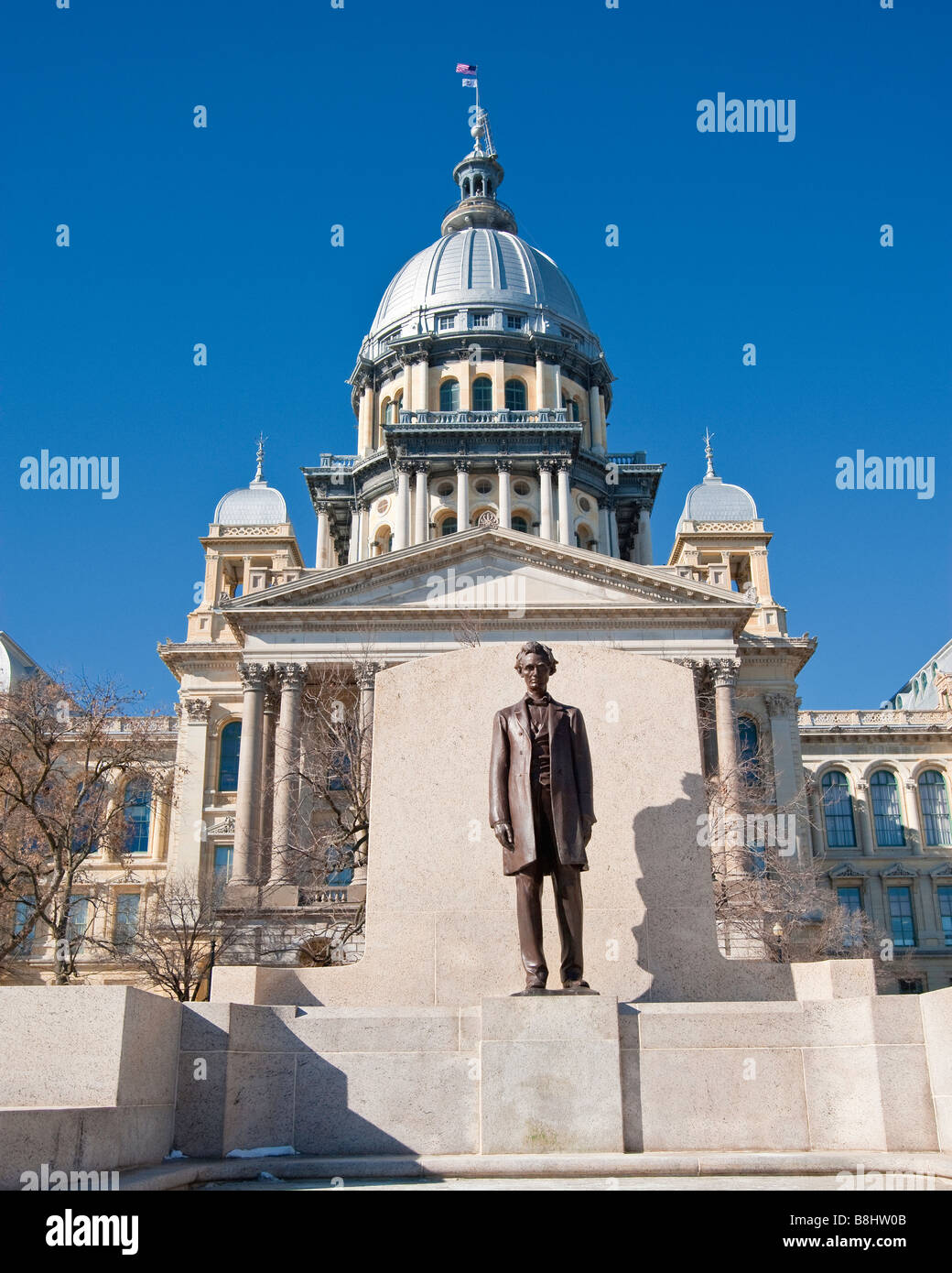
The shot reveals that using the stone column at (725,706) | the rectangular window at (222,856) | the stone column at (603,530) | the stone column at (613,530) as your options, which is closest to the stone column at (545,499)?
the stone column at (603,530)

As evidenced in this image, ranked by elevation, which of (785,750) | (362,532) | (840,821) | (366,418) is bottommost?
(840,821)

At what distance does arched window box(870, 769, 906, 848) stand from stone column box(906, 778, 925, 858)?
0.38m

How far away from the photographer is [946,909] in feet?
218

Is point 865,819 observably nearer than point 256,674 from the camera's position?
No

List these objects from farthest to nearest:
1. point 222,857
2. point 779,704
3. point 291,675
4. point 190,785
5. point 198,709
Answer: point 779,704
point 198,709
point 190,785
point 222,857
point 291,675

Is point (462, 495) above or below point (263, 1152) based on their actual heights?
above

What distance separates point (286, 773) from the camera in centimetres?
4450

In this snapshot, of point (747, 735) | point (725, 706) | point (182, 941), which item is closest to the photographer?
point (182, 941)

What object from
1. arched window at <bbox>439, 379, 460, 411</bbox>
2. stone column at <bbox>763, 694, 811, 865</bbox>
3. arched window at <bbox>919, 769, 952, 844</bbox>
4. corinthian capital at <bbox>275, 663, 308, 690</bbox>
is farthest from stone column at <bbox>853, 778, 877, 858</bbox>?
corinthian capital at <bbox>275, 663, 308, 690</bbox>

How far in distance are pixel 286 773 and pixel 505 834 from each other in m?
36.0

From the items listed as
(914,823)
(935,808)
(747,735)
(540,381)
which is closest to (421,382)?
(540,381)

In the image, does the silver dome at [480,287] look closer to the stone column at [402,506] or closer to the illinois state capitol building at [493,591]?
the illinois state capitol building at [493,591]

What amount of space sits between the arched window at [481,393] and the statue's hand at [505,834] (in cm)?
6808

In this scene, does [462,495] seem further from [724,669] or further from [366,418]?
[724,669]
